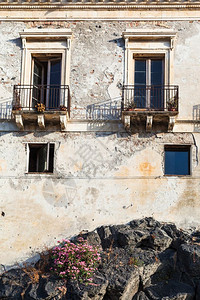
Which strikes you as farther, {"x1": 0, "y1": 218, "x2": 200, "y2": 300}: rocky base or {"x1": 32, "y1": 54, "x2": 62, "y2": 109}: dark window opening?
{"x1": 32, "y1": 54, "x2": 62, "y2": 109}: dark window opening

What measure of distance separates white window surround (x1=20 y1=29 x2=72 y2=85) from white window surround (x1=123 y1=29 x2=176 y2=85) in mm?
2216

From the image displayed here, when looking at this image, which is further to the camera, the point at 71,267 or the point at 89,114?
the point at 89,114

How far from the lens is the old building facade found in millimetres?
18172

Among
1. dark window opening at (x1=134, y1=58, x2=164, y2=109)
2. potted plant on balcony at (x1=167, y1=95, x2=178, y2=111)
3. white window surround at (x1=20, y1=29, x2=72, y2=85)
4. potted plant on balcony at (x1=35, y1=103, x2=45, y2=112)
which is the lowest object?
potted plant on balcony at (x1=35, y1=103, x2=45, y2=112)

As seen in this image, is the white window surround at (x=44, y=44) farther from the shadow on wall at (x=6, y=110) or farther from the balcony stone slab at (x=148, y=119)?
the balcony stone slab at (x=148, y=119)

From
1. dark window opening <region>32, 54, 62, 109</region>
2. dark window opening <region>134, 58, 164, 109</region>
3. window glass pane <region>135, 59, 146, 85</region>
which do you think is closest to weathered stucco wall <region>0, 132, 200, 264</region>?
dark window opening <region>134, 58, 164, 109</region>

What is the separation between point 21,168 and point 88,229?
3.21 m

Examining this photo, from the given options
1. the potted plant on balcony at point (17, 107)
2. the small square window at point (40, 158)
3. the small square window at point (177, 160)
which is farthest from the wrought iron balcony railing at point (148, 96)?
the potted plant on balcony at point (17, 107)

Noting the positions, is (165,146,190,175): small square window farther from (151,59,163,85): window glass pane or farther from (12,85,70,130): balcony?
(12,85,70,130): balcony

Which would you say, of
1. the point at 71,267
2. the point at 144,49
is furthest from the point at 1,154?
the point at 144,49

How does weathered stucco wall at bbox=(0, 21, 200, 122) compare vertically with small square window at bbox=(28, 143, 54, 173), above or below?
above

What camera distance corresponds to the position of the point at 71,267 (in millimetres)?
15789

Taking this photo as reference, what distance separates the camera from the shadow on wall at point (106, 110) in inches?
754

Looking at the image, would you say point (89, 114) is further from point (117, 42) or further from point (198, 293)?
point (198, 293)
